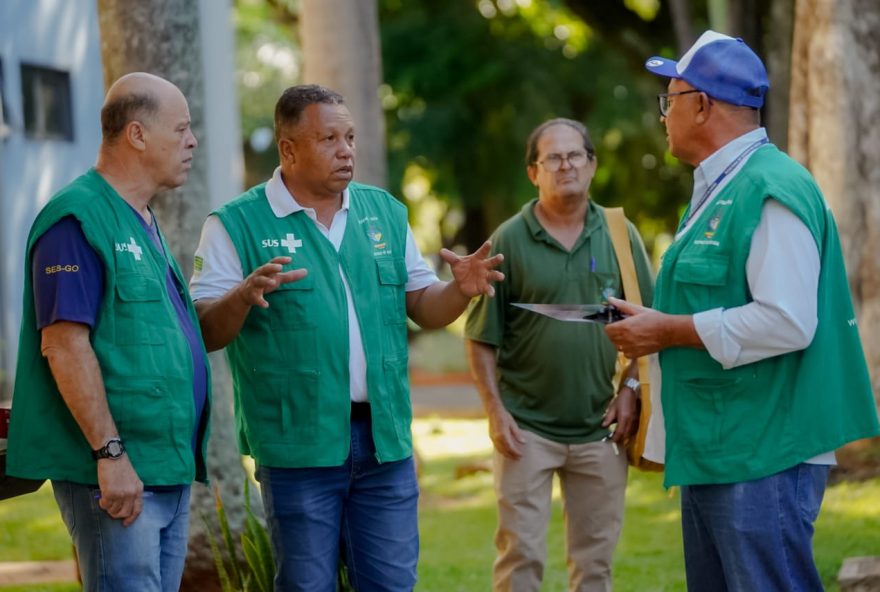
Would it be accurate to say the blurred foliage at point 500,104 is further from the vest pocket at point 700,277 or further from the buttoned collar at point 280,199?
the vest pocket at point 700,277

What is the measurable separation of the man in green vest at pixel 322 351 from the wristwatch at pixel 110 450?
0.70 m

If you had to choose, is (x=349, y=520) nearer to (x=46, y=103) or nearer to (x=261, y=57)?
(x=46, y=103)

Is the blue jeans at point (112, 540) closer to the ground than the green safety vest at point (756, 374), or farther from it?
closer to the ground

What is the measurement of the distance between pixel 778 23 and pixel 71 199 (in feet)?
36.6

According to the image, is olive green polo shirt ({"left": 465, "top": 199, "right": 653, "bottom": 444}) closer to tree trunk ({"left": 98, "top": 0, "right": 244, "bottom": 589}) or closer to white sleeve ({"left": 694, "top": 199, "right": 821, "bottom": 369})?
tree trunk ({"left": 98, "top": 0, "right": 244, "bottom": 589})

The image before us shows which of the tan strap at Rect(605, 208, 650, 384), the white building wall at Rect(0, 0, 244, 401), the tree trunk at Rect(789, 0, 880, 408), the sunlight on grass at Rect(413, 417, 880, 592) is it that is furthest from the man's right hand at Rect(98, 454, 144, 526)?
the white building wall at Rect(0, 0, 244, 401)

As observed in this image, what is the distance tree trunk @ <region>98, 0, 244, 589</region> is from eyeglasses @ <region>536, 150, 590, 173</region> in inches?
74.8

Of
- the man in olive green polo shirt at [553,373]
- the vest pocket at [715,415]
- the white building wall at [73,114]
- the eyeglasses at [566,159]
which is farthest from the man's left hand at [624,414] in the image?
the white building wall at [73,114]

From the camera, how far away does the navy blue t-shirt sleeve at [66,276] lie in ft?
12.5

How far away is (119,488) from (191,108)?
335cm

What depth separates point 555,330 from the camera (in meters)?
5.84

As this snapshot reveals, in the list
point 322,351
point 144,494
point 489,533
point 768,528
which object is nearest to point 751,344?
point 768,528

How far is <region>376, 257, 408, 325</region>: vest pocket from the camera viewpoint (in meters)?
4.77

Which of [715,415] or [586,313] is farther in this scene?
[586,313]
